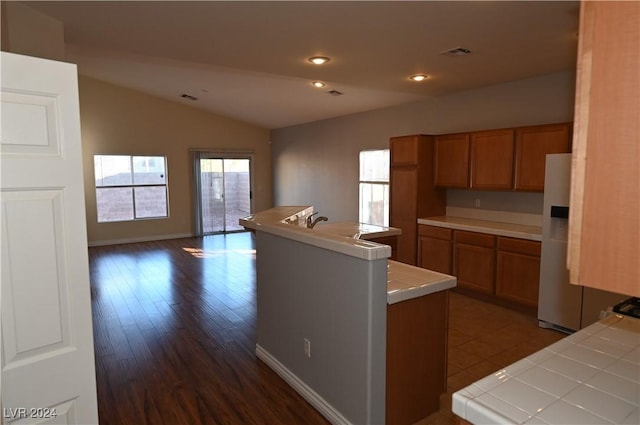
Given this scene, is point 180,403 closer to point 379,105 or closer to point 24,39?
point 24,39

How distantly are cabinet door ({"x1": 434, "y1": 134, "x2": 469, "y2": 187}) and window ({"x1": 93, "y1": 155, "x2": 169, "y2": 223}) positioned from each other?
6.05 m

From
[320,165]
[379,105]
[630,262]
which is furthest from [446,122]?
[630,262]

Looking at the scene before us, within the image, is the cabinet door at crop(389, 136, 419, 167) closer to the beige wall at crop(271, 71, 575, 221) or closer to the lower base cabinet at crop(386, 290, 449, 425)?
the beige wall at crop(271, 71, 575, 221)

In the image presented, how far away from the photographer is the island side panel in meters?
2.05

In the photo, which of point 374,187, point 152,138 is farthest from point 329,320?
point 152,138

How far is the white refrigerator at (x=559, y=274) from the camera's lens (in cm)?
339

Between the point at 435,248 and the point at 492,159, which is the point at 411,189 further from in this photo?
the point at 492,159

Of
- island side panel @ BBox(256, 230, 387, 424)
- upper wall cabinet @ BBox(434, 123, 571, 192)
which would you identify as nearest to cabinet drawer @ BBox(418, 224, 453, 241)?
upper wall cabinet @ BBox(434, 123, 571, 192)

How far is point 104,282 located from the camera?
541cm

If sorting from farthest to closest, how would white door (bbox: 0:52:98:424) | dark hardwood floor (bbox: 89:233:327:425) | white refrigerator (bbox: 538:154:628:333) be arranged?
white refrigerator (bbox: 538:154:628:333) → dark hardwood floor (bbox: 89:233:327:425) → white door (bbox: 0:52:98:424)

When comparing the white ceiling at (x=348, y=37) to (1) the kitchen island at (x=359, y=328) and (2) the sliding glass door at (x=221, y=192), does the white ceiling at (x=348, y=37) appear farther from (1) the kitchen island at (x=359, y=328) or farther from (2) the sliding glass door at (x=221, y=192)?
(2) the sliding glass door at (x=221, y=192)

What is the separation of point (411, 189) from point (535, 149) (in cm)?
157

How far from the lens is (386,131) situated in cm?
643

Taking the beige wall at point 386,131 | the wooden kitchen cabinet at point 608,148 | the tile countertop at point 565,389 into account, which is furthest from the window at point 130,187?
the wooden kitchen cabinet at point 608,148
